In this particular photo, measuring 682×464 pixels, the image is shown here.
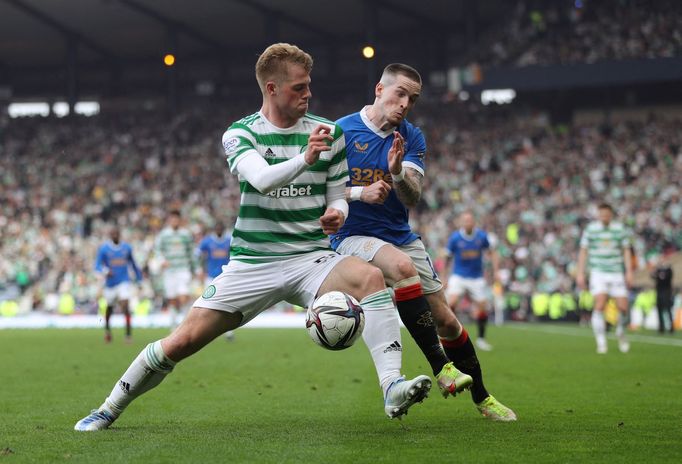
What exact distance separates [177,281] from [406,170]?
16.2 meters

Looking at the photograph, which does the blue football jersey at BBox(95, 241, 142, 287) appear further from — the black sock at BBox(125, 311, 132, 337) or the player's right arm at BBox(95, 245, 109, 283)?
the black sock at BBox(125, 311, 132, 337)

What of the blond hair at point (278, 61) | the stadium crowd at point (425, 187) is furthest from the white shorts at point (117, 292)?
the blond hair at point (278, 61)

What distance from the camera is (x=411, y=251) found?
316 inches

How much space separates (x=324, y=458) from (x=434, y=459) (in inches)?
23.6

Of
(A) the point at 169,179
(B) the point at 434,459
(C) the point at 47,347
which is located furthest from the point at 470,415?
(A) the point at 169,179

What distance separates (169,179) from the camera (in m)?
44.8

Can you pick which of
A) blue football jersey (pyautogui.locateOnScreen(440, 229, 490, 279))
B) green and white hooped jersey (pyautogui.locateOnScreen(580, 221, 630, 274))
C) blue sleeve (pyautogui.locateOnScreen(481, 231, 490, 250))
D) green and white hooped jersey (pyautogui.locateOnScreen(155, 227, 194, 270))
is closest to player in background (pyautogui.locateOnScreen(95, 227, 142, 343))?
green and white hooped jersey (pyautogui.locateOnScreen(155, 227, 194, 270))

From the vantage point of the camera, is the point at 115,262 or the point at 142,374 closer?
the point at 142,374

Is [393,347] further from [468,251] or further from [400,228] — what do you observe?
[468,251]

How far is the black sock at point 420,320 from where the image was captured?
7.34 meters

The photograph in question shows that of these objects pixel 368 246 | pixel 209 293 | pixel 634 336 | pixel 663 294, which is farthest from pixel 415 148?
pixel 663 294

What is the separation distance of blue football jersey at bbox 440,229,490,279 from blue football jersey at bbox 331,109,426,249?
445 inches

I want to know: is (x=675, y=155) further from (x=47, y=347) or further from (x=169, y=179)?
(x=47, y=347)

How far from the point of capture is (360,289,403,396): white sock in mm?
6816
